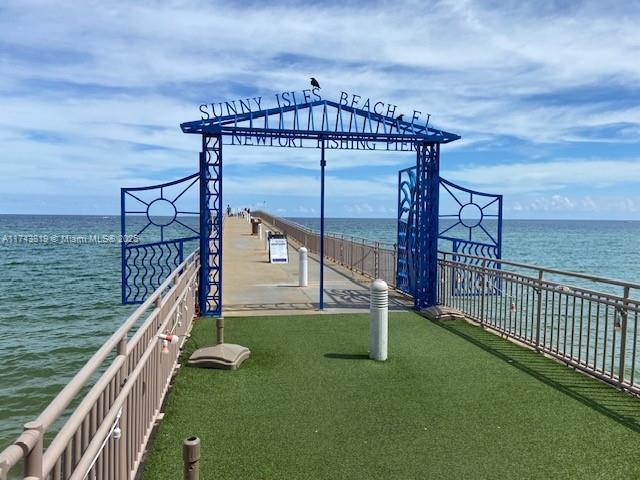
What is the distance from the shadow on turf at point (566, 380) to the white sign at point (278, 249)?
36.4 feet

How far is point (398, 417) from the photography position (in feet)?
17.3

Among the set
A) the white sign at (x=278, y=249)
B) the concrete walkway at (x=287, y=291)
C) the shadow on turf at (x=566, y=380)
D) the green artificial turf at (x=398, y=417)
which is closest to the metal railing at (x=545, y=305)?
the shadow on turf at (x=566, y=380)

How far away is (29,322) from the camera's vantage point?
16.6m

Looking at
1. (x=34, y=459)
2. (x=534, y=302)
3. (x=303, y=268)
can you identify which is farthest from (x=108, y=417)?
(x=303, y=268)

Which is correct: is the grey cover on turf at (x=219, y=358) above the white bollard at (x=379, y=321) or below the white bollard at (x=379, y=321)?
below

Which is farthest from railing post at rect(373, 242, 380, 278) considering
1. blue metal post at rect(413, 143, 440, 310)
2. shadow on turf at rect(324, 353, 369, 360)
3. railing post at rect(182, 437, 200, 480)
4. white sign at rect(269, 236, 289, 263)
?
railing post at rect(182, 437, 200, 480)

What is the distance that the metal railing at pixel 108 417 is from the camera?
6.74 ft

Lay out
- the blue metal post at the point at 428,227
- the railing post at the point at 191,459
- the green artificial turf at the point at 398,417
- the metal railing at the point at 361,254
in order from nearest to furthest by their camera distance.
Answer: the railing post at the point at 191,459
the green artificial turf at the point at 398,417
the blue metal post at the point at 428,227
the metal railing at the point at 361,254

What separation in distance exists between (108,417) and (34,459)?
113 cm

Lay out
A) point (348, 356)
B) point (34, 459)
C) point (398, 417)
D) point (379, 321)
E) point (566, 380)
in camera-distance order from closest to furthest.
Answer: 1. point (34, 459)
2. point (398, 417)
3. point (566, 380)
4. point (379, 321)
5. point (348, 356)

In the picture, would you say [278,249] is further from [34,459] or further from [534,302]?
[34,459]

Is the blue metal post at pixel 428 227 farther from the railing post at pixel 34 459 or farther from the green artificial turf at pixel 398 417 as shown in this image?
the railing post at pixel 34 459

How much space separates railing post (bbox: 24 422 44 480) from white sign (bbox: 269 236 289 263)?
1723 centimetres

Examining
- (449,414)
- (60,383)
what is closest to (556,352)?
(449,414)
